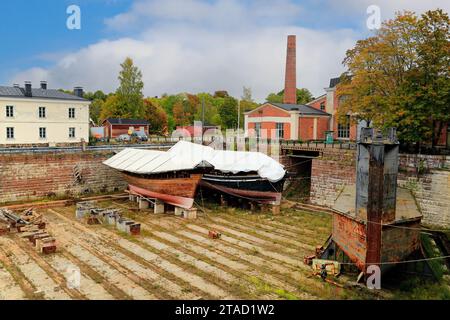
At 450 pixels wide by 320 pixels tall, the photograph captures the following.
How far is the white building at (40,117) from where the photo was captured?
32469 mm

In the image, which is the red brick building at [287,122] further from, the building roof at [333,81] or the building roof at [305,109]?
the building roof at [333,81]

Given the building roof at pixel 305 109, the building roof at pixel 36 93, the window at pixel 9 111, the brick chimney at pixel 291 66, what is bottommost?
the window at pixel 9 111

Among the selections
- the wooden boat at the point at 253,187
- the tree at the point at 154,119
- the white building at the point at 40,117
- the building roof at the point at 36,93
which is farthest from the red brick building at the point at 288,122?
the tree at the point at 154,119

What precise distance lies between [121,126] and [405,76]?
3841 centimetres

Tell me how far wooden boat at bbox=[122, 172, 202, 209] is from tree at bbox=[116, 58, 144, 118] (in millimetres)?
34677

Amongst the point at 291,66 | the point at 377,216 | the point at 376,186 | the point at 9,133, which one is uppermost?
the point at 291,66

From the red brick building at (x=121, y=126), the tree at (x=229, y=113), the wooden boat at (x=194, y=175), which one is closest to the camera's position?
the wooden boat at (x=194, y=175)

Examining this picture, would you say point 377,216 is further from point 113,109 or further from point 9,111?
point 113,109

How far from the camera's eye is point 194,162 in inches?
829

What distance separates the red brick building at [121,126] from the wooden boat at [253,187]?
3027 cm

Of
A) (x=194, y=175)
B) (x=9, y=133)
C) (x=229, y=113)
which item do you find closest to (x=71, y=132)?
(x=9, y=133)

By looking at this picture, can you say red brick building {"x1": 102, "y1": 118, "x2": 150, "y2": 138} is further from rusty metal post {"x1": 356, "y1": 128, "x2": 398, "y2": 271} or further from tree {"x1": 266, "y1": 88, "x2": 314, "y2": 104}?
rusty metal post {"x1": 356, "y1": 128, "x2": 398, "y2": 271}
